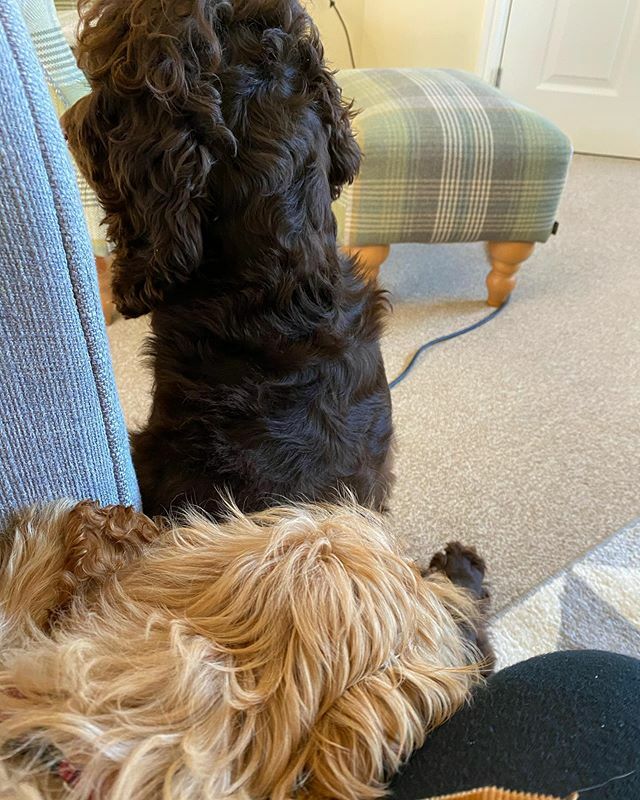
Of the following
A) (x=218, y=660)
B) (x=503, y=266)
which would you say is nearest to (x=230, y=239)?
(x=218, y=660)

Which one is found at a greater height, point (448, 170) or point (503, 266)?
point (448, 170)

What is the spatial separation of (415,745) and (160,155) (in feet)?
1.92

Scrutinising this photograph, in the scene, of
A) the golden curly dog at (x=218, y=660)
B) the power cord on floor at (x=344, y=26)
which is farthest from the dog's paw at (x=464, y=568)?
the power cord on floor at (x=344, y=26)

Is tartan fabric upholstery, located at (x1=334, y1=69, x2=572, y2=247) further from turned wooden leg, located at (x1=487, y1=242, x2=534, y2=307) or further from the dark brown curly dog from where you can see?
the dark brown curly dog

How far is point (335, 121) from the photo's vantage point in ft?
2.73

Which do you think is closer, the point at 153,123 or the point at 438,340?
the point at 153,123

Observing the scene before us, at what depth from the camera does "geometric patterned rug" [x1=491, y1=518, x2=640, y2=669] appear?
1096mm

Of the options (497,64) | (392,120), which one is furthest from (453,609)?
(497,64)

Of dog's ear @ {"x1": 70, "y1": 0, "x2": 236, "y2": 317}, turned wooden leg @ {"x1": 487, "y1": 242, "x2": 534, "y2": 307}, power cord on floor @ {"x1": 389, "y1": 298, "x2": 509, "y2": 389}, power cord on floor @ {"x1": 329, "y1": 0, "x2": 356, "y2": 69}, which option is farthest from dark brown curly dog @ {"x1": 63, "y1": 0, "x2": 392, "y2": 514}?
power cord on floor @ {"x1": 329, "y1": 0, "x2": 356, "y2": 69}

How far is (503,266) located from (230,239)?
1274mm

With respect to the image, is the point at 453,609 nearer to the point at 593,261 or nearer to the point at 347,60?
the point at 593,261

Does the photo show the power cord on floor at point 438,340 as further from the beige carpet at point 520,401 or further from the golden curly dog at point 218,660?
the golden curly dog at point 218,660

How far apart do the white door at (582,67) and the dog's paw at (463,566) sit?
2316 millimetres

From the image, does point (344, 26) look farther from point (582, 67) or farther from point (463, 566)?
point (463, 566)
